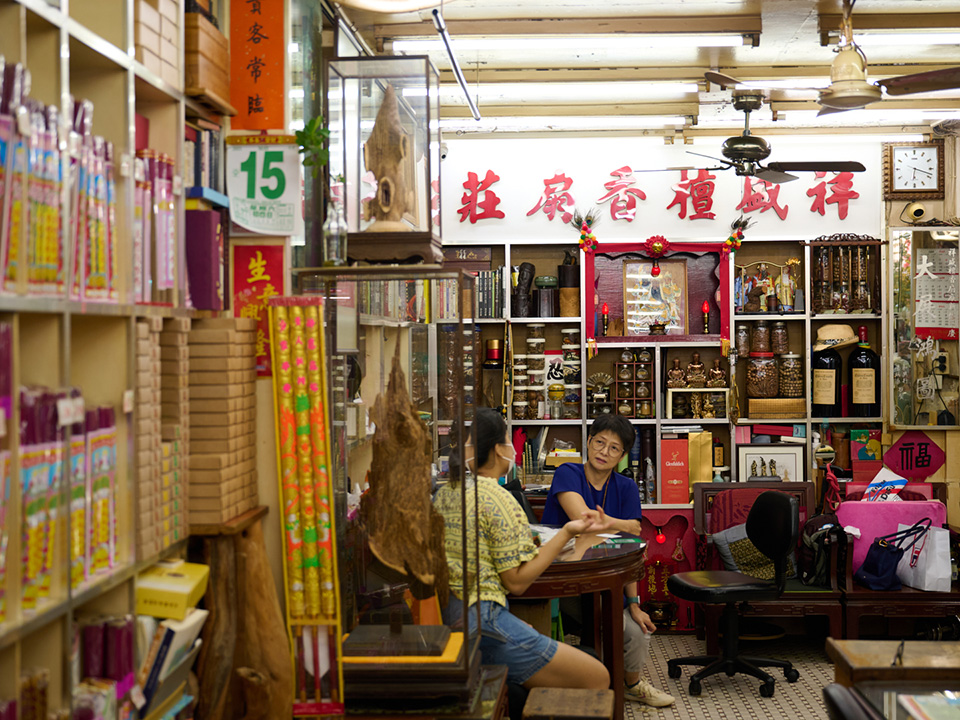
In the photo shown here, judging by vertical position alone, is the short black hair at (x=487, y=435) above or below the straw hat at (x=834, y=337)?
below

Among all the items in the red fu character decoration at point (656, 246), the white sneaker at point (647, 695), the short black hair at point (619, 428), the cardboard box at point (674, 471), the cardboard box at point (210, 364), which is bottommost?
the white sneaker at point (647, 695)

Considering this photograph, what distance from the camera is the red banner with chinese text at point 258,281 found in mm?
3092

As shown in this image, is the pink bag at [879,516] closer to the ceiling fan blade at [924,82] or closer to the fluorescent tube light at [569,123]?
the fluorescent tube light at [569,123]

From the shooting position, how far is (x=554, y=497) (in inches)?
195

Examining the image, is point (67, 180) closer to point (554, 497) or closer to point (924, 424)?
point (554, 497)

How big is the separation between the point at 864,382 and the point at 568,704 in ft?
14.9

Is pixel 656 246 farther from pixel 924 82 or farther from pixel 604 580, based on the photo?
pixel 604 580

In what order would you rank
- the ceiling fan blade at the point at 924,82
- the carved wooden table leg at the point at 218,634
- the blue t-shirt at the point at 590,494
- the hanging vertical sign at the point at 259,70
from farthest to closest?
the blue t-shirt at the point at 590,494, the ceiling fan blade at the point at 924,82, the hanging vertical sign at the point at 259,70, the carved wooden table leg at the point at 218,634

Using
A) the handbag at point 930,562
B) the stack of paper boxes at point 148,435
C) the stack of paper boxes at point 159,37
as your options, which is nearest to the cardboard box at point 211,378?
the stack of paper boxes at point 148,435

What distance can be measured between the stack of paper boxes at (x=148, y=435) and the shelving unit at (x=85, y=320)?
0.08 ft

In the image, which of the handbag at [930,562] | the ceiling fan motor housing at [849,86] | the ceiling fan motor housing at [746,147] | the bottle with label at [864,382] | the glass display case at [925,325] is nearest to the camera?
the ceiling fan motor housing at [849,86]

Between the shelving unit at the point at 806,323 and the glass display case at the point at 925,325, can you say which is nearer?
the glass display case at the point at 925,325

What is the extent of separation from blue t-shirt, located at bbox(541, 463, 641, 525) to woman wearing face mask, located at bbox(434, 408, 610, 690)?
132 centimetres

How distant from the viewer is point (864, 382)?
6973 millimetres
